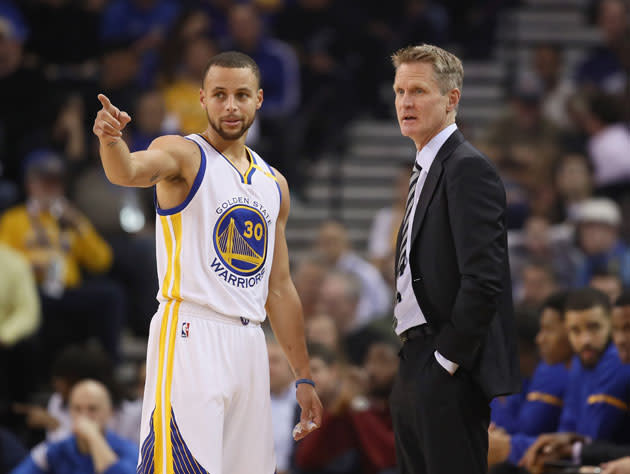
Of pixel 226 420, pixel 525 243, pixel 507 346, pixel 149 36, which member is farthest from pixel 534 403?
pixel 149 36

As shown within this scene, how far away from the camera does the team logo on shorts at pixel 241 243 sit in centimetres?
473

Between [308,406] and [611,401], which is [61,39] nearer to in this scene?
[308,406]

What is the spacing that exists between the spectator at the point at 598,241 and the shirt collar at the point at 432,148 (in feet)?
17.2

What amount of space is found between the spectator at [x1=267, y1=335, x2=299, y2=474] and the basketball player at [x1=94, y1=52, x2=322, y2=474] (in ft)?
9.70

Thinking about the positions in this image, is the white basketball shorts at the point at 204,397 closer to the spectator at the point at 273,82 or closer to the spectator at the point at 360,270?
the spectator at the point at 360,270

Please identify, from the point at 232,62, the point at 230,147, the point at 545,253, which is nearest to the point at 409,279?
the point at 230,147

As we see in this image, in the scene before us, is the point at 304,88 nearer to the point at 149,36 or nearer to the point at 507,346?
the point at 149,36

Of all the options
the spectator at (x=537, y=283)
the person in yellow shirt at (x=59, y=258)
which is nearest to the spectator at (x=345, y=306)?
the spectator at (x=537, y=283)

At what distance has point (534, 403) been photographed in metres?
6.26

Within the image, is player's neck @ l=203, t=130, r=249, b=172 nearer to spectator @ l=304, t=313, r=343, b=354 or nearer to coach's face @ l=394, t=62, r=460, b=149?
coach's face @ l=394, t=62, r=460, b=149

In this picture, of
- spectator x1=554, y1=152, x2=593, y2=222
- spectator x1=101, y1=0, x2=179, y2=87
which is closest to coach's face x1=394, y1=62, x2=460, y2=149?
spectator x1=554, y1=152, x2=593, y2=222

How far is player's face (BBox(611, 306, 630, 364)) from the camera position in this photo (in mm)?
5520

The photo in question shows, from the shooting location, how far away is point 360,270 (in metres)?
10.4

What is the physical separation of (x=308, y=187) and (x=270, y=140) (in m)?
1.09
